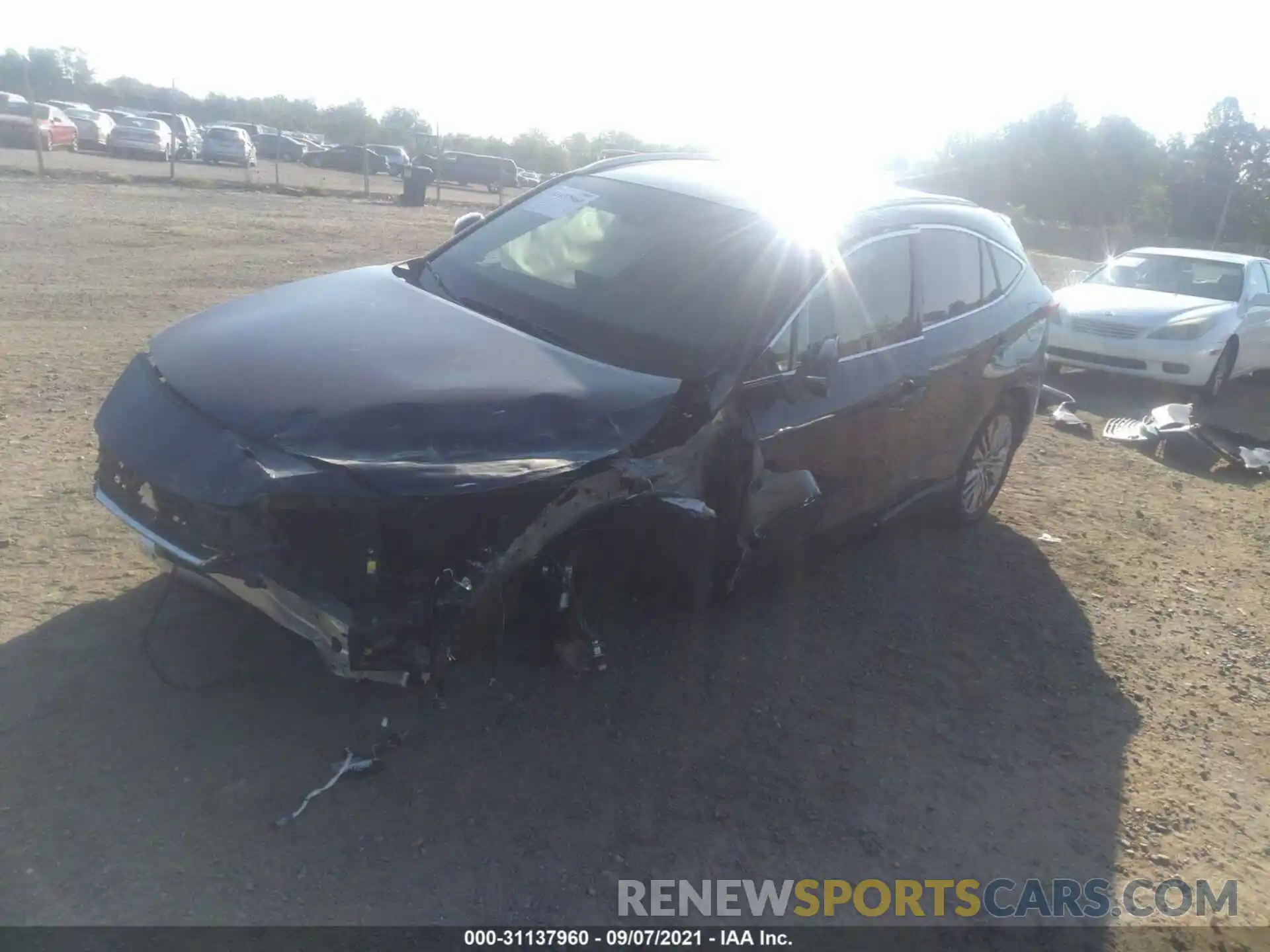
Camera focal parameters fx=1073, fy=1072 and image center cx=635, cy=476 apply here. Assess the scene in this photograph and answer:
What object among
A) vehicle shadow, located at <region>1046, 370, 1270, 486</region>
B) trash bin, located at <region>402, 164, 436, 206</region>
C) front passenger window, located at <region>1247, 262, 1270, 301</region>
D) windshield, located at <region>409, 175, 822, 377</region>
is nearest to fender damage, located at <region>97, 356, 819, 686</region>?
windshield, located at <region>409, 175, 822, 377</region>

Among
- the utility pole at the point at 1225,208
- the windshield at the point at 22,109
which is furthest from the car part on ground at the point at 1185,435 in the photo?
the utility pole at the point at 1225,208

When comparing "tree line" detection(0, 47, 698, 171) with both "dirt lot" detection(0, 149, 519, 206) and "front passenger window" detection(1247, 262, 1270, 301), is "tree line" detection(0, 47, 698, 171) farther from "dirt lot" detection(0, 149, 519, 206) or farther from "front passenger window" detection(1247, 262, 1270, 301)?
"front passenger window" detection(1247, 262, 1270, 301)

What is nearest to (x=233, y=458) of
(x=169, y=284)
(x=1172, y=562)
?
(x=1172, y=562)

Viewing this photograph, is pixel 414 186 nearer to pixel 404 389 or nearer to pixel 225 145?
pixel 225 145

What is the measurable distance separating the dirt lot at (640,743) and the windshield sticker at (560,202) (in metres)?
1.97

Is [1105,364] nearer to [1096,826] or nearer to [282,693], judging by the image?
[1096,826]

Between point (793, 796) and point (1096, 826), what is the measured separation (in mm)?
1097

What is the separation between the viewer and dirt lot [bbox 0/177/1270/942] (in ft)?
10.1

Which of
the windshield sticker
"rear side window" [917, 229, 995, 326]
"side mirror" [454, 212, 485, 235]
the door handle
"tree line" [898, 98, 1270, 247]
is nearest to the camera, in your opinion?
the door handle

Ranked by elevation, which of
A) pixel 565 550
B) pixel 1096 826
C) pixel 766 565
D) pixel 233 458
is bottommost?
pixel 1096 826

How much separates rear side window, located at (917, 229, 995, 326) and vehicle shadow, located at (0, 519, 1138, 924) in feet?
5.03

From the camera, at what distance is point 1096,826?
3.78m

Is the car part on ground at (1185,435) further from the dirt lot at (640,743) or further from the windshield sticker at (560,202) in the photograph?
the windshield sticker at (560,202)

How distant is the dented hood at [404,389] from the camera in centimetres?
322
